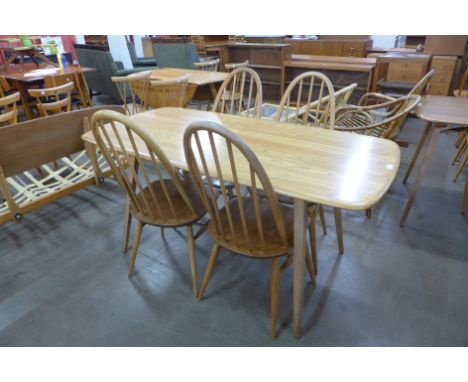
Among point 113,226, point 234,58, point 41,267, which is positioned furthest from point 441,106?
point 234,58

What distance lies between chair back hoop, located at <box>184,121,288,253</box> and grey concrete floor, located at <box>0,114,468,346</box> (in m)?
0.46

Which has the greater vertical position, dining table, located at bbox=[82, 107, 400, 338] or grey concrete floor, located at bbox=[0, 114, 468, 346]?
dining table, located at bbox=[82, 107, 400, 338]

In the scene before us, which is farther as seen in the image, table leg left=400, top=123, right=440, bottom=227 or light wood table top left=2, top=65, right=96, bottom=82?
light wood table top left=2, top=65, right=96, bottom=82

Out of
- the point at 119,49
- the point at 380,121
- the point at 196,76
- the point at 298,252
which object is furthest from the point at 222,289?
the point at 119,49

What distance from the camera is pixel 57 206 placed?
244 cm

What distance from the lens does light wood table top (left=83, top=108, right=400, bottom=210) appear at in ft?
3.50

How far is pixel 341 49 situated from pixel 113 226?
5.61 m

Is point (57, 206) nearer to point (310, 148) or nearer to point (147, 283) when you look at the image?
point (147, 283)

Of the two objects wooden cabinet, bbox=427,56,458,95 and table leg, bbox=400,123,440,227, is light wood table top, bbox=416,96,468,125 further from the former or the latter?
wooden cabinet, bbox=427,56,458,95

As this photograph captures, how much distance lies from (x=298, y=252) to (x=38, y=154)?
6.18 feet

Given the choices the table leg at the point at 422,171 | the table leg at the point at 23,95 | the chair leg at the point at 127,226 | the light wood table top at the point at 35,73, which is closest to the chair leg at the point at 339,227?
the table leg at the point at 422,171

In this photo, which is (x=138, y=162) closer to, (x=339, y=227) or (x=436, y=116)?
(x=339, y=227)

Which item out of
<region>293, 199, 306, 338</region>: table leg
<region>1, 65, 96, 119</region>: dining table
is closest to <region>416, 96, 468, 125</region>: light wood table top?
<region>293, 199, 306, 338</region>: table leg
